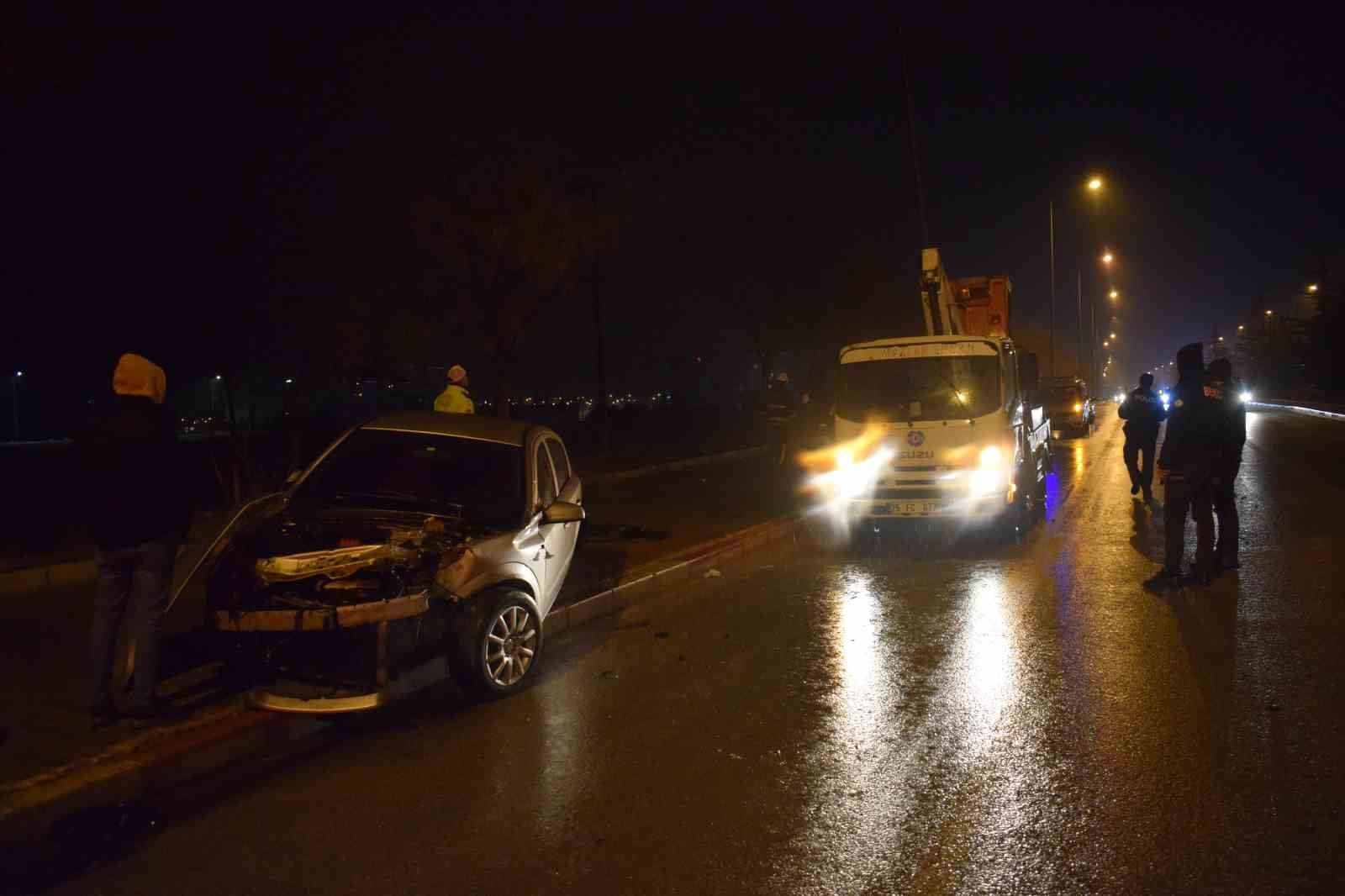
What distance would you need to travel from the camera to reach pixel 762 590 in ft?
30.9

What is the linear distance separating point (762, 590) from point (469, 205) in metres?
12.6

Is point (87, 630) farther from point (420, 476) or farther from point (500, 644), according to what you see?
point (500, 644)

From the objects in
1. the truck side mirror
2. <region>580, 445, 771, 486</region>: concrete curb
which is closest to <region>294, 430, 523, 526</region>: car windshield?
the truck side mirror

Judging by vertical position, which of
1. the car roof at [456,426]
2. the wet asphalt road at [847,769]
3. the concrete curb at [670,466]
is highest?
the car roof at [456,426]

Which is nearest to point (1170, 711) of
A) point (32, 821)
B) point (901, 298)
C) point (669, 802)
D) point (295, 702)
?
point (669, 802)

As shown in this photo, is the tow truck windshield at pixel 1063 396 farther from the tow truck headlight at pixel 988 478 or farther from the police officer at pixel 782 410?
the tow truck headlight at pixel 988 478

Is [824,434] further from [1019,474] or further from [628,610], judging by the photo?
[628,610]

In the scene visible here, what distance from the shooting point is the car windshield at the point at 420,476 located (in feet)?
22.3

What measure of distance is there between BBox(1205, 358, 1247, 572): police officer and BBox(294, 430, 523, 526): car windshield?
20.4 ft

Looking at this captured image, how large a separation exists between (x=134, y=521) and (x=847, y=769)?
387 centimetres

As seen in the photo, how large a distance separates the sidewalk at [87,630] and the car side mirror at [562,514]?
5.64ft

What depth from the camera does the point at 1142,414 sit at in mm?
14938

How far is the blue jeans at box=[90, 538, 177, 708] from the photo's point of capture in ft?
17.5

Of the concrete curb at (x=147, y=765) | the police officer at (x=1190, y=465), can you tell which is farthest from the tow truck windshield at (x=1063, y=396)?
the concrete curb at (x=147, y=765)
